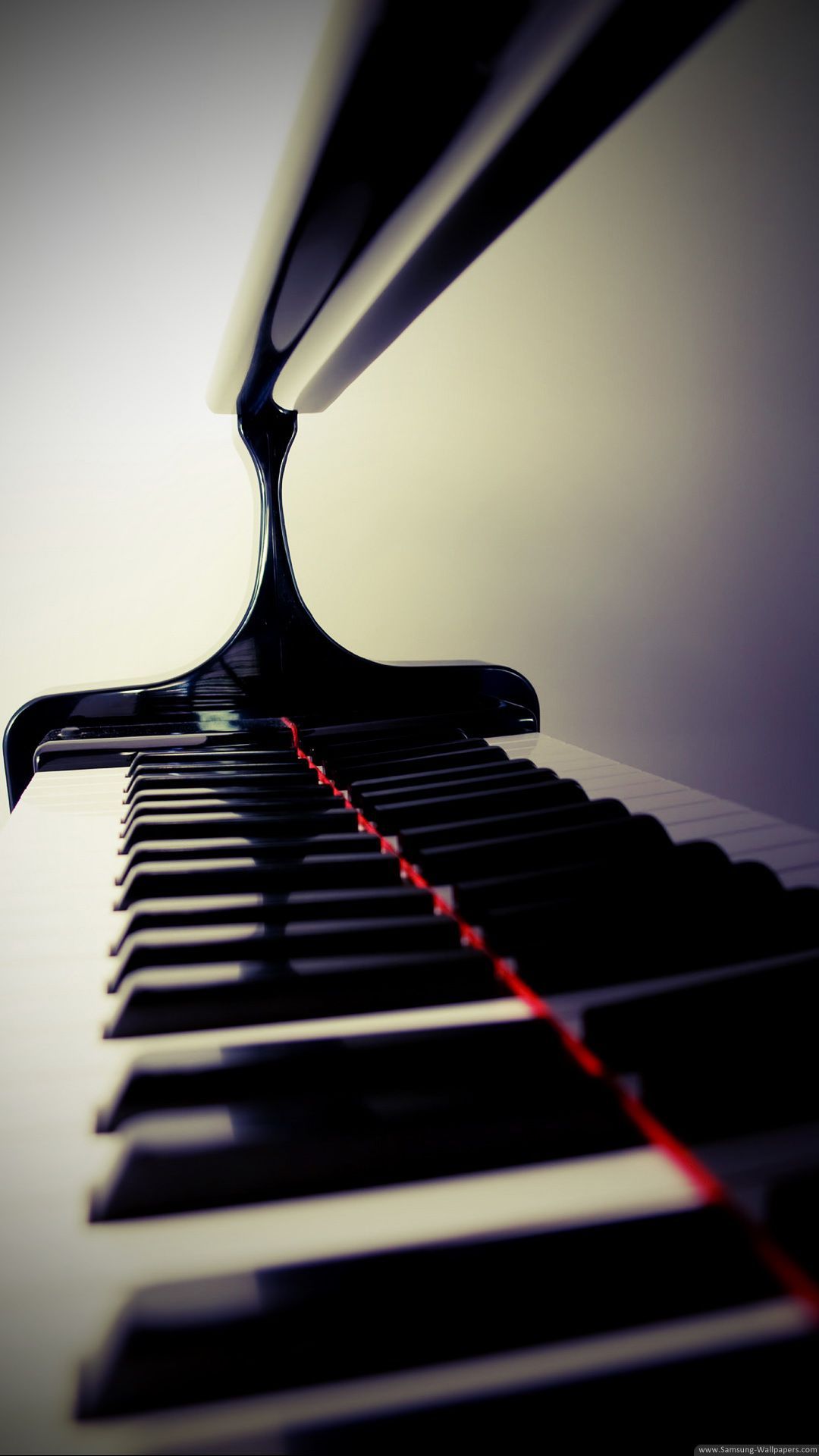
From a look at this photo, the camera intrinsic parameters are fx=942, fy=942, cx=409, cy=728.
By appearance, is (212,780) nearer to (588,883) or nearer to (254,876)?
(254,876)

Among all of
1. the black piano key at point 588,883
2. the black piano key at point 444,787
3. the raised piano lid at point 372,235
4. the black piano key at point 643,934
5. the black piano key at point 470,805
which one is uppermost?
the raised piano lid at point 372,235

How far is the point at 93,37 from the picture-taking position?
156 cm

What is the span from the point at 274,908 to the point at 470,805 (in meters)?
0.24

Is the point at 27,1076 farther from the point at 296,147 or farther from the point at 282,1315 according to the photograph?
the point at 296,147

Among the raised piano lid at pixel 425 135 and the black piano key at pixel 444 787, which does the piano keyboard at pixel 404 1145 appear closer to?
the black piano key at pixel 444 787

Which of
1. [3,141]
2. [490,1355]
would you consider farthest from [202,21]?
[490,1355]

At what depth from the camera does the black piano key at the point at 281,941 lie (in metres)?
0.52

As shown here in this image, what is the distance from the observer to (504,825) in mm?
724

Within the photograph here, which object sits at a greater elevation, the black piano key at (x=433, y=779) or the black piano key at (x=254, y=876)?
the black piano key at (x=433, y=779)

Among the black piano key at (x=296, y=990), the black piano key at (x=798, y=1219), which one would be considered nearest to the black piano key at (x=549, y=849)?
the black piano key at (x=296, y=990)

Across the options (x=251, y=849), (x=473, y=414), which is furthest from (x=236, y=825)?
(x=473, y=414)

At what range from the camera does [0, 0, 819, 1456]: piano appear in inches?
9.7

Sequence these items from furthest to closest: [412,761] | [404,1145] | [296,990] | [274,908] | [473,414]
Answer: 1. [473,414]
2. [412,761]
3. [274,908]
4. [296,990]
5. [404,1145]

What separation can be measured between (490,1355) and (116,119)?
6.27ft
